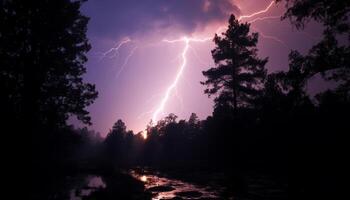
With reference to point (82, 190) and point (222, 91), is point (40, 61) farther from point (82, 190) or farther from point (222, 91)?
point (222, 91)

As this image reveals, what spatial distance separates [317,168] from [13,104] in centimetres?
1748

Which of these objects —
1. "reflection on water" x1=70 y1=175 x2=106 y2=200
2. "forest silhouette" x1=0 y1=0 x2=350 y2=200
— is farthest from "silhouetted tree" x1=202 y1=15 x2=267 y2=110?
"reflection on water" x1=70 y1=175 x2=106 y2=200

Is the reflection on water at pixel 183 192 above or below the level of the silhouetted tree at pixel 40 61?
below

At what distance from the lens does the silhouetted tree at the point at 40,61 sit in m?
13.3

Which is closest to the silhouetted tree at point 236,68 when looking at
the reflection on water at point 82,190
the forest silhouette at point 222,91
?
the forest silhouette at point 222,91

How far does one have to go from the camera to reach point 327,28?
9.50m

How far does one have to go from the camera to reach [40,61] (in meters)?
14.0

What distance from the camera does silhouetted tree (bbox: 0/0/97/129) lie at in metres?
13.3

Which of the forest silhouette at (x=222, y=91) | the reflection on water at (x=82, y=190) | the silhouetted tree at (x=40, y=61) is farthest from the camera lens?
A: the reflection on water at (x=82, y=190)

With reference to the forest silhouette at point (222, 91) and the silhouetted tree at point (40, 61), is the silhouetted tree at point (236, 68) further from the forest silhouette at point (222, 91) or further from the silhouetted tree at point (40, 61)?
the silhouetted tree at point (40, 61)

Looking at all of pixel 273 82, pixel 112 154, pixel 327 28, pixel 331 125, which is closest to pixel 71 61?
pixel 273 82

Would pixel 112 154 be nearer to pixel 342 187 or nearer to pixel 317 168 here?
pixel 317 168

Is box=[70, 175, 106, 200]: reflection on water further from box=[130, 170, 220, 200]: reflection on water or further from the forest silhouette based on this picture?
box=[130, 170, 220, 200]: reflection on water

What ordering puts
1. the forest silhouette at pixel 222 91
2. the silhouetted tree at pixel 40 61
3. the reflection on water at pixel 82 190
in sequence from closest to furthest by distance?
1. the forest silhouette at pixel 222 91
2. the silhouetted tree at pixel 40 61
3. the reflection on water at pixel 82 190
